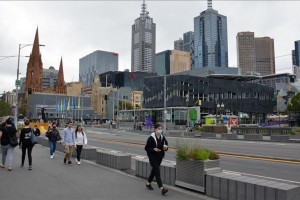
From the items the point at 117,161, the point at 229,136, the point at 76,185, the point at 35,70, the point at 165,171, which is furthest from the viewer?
the point at 35,70

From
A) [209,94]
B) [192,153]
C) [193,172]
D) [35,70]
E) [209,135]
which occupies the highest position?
[35,70]

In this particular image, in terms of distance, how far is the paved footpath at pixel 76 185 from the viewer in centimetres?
829

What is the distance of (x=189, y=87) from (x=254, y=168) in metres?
79.3

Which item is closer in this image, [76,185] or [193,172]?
[193,172]

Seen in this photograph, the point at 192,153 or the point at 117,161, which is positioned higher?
the point at 192,153

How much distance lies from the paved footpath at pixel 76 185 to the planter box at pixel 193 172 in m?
0.19

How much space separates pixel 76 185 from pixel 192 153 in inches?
132

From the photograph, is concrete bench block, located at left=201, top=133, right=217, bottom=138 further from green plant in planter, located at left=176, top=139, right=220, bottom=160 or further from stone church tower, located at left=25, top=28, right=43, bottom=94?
stone church tower, located at left=25, top=28, right=43, bottom=94

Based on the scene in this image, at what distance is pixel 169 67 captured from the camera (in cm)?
5853

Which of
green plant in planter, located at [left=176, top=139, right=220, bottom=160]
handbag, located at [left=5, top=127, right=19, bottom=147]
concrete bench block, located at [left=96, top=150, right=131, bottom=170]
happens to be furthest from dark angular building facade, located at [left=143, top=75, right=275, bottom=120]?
green plant in planter, located at [left=176, top=139, right=220, bottom=160]

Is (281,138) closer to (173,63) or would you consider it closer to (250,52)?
(173,63)

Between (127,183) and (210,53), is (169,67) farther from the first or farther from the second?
(210,53)

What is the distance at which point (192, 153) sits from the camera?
877cm

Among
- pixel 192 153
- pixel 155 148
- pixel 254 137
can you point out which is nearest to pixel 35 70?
pixel 254 137
